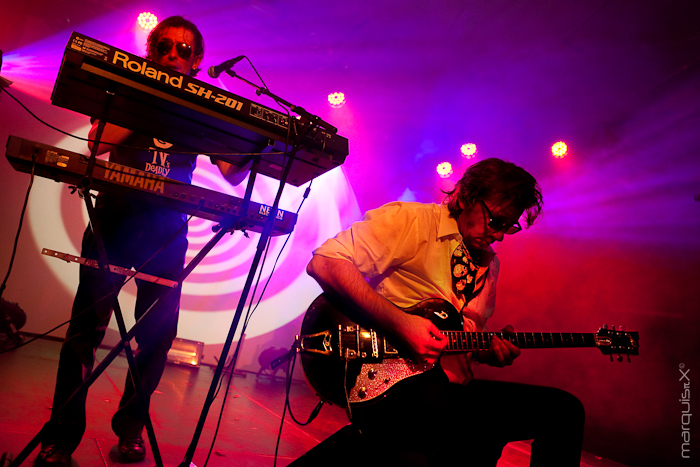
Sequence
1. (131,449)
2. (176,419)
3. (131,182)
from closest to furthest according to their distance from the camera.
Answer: (131,182), (131,449), (176,419)

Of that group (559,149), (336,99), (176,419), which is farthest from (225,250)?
(559,149)

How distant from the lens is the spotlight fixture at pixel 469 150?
21.1 feet

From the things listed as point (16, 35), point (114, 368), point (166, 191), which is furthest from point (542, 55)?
point (16, 35)

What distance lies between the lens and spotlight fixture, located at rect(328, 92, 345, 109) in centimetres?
648

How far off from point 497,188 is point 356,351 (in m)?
1.19

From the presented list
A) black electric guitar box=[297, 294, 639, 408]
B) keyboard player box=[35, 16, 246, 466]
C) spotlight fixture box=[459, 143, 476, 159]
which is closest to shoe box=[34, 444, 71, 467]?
keyboard player box=[35, 16, 246, 466]

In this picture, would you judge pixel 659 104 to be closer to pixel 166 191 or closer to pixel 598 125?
pixel 598 125

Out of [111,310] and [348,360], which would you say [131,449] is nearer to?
[111,310]

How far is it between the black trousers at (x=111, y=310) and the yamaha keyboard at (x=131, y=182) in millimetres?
389

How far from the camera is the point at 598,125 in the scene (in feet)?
16.8

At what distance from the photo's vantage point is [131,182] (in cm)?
144

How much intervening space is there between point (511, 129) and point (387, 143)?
2057mm

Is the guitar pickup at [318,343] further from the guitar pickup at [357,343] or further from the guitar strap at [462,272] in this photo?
the guitar strap at [462,272]

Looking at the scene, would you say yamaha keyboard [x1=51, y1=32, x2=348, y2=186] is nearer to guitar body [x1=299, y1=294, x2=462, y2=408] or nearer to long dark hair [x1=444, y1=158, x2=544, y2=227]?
guitar body [x1=299, y1=294, x2=462, y2=408]
